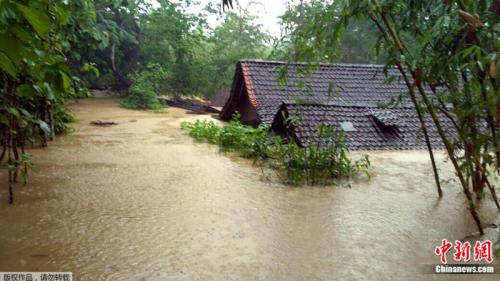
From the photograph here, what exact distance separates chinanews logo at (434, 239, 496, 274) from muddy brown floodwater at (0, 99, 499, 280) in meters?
0.10

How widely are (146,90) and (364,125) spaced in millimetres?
10332

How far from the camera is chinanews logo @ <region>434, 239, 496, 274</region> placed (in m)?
3.08

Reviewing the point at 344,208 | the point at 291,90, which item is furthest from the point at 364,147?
the point at 344,208

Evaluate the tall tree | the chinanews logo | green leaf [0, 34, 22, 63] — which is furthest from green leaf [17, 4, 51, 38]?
the chinanews logo

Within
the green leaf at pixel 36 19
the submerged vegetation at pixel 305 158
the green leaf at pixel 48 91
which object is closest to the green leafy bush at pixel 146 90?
the submerged vegetation at pixel 305 158

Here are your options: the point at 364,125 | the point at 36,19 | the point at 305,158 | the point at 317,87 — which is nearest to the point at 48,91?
the point at 36,19

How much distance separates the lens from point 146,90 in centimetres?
1683

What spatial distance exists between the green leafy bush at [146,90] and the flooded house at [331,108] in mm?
4784

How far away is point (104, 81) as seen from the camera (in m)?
20.2

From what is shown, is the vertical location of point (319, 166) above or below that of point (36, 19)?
below

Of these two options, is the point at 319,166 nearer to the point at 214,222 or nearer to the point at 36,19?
the point at 214,222

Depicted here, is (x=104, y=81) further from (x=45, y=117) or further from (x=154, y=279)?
(x=154, y=279)

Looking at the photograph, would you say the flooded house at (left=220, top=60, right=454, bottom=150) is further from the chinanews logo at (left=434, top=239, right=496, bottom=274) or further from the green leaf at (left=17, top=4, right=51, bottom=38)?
the green leaf at (left=17, top=4, right=51, bottom=38)

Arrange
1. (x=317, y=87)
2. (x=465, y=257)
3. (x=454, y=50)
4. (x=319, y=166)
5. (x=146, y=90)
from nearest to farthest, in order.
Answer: (x=454, y=50), (x=465, y=257), (x=319, y=166), (x=317, y=87), (x=146, y=90)
